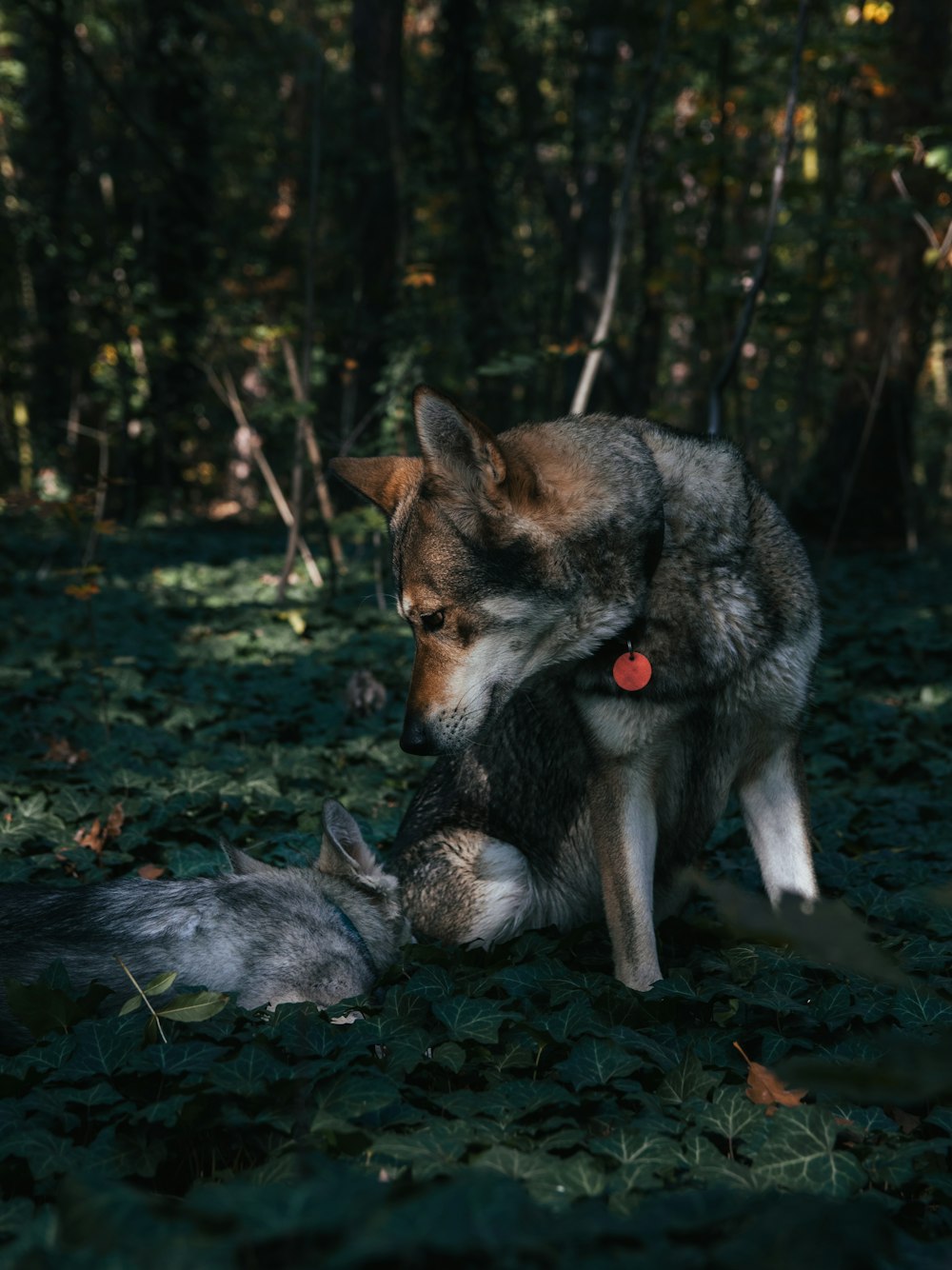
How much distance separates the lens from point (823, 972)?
3.46m

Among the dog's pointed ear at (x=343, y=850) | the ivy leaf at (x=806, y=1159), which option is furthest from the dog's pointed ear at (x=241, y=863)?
the ivy leaf at (x=806, y=1159)

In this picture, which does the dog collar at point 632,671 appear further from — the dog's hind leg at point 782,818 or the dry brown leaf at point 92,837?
the dry brown leaf at point 92,837

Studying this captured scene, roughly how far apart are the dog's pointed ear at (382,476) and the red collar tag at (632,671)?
110 cm

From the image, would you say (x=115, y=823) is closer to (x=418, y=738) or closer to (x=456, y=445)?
(x=418, y=738)

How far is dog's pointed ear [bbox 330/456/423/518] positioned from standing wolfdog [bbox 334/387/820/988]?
91mm

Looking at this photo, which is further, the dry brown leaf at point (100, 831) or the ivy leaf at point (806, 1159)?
the dry brown leaf at point (100, 831)

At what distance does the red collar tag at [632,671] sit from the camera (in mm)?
3447

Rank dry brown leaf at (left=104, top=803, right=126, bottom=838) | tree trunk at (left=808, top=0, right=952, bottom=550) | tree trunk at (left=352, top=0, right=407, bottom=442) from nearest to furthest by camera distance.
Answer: dry brown leaf at (left=104, top=803, right=126, bottom=838) < tree trunk at (left=352, top=0, right=407, bottom=442) < tree trunk at (left=808, top=0, right=952, bottom=550)

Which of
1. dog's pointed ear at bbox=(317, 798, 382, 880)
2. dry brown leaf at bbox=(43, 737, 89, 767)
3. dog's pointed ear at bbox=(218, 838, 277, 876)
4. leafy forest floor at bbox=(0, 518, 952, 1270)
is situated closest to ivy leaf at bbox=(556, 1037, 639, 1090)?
leafy forest floor at bbox=(0, 518, 952, 1270)

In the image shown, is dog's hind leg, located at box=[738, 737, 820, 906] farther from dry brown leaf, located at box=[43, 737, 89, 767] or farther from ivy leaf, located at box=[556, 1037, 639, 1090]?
dry brown leaf, located at box=[43, 737, 89, 767]

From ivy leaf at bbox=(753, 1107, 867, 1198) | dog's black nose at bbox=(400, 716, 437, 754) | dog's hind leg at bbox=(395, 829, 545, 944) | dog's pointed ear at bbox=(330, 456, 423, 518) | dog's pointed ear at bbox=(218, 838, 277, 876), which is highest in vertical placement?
dog's pointed ear at bbox=(330, 456, 423, 518)

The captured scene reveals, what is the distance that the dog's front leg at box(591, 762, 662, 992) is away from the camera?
3.53 m

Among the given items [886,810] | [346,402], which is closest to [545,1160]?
[886,810]

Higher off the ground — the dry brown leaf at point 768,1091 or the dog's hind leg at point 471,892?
the dry brown leaf at point 768,1091
